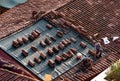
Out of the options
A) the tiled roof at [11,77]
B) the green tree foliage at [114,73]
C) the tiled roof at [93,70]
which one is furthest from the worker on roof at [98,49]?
the tiled roof at [11,77]

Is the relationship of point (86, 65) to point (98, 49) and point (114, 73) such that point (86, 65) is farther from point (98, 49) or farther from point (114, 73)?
point (114, 73)

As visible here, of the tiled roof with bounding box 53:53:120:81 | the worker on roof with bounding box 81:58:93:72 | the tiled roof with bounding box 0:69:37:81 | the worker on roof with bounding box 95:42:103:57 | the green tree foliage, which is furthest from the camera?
the worker on roof with bounding box 95:42:103:57

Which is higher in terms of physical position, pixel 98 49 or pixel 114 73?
pixel 98 49

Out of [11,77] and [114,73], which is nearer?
[11,77]

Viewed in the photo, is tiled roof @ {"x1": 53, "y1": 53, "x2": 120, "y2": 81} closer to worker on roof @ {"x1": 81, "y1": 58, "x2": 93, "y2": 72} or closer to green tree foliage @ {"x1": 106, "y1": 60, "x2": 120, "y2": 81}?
worker on roof @ {"x1": 81, "y1": 58, "x2": 93, "y2": 72}

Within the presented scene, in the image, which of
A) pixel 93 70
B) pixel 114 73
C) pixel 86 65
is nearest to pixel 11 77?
pixel 114 73

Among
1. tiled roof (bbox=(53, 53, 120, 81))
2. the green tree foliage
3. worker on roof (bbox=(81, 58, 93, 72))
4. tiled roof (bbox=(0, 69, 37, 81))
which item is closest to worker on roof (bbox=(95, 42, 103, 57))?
tiled roof (bbox=(53, 53, 120, 81))

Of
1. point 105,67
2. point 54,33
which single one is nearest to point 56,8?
point 54,33

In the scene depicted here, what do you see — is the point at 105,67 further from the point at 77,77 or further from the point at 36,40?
the point at 36,40

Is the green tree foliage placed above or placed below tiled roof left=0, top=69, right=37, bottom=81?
below

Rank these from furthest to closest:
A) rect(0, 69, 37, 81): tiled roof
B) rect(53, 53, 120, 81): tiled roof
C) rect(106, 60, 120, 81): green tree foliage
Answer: rect(53, 53, 120, 81): tiled roof, rect(106, 60, 120, 81): green tree foliage, rect(0, 69, 37, 81): tiled roof

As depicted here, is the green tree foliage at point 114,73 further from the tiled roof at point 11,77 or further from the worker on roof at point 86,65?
the tiled roof at point 11,77

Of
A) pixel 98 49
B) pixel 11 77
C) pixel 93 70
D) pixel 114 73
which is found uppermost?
pixel 98 49
